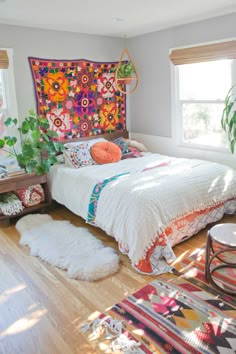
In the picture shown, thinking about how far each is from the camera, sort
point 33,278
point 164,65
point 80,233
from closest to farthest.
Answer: point 33,278
point 80,233
point 164,65

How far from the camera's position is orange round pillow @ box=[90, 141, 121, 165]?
13.2 ft

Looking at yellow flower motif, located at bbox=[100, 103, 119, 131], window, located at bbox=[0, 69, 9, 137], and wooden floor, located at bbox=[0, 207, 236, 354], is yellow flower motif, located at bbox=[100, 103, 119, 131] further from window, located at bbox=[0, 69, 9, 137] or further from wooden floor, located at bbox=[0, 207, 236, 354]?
wooden floor, located at bbox=[0, 207, 236, 354]

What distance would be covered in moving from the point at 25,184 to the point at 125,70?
2.20 m

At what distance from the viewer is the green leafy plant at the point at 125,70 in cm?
457

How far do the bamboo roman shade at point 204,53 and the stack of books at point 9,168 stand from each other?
2.41 meters

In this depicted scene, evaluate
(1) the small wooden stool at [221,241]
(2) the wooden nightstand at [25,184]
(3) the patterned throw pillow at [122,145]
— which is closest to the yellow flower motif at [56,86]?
(3) the patterned throw pillow at [122,145]

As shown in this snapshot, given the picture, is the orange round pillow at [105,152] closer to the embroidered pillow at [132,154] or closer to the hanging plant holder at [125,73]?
the embroidered pillow at [132,154]

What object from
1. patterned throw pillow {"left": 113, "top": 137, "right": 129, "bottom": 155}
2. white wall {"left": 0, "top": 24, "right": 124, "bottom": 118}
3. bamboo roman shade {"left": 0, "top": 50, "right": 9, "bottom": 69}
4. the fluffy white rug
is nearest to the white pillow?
patterned throw pillow {"left": 113, "top": 137, "right": 129, "bottom": 155}

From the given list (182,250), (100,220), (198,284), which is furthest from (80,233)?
(198,284)

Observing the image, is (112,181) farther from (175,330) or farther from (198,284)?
(175,330)

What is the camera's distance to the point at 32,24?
148 inches

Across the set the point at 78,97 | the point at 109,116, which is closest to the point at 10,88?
the point at 78,97

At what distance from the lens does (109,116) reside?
4812 mm

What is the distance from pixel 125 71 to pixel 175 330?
3.60 metres
